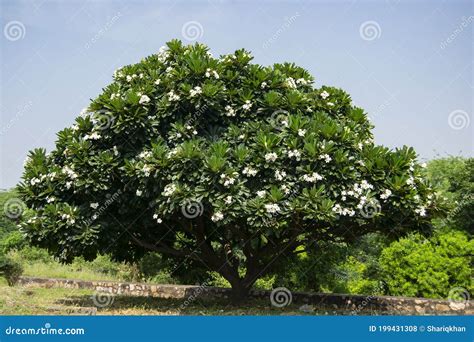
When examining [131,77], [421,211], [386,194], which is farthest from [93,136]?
[421,211]

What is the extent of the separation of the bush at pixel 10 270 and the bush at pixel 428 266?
12.7 metres

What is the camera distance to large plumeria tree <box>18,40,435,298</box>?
1165 cm

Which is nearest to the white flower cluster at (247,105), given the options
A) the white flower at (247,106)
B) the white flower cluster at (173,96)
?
the white flower at (247,106)

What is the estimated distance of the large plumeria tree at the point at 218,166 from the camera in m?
11.6

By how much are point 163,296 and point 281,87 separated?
308 inches

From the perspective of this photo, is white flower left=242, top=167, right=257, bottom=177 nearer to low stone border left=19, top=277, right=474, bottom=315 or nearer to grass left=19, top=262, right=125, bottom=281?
low stone border left=19, top=277, right=474, bottom=315

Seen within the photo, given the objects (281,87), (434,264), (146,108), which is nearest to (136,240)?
(146,108)

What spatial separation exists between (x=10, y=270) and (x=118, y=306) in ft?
25.1

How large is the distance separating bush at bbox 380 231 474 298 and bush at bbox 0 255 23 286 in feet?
41.7

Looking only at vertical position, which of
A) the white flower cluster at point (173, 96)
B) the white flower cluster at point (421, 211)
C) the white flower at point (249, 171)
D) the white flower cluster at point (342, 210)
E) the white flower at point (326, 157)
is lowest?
the white flower cluster at point (342, 210)

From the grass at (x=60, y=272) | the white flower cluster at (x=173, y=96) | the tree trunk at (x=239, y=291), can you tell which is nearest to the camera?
the white flower cluster at (x=173, y=96)

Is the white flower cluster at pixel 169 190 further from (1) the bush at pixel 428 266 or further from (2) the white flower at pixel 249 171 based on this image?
(1) the bush at pixel 428 266

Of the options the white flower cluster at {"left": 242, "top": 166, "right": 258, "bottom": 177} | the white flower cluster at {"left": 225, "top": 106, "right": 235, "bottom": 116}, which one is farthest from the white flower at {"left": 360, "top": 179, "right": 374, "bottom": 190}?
the white flower cluster at {"left": 225, "top": 106, "right": 235, "bottom": 116}

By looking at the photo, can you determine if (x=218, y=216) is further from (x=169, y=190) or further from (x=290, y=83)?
(x=290, y=83)
